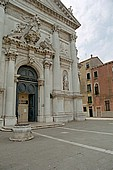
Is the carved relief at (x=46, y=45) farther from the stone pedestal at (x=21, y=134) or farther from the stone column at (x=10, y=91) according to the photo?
the stone pedestal at (x=21, y=134)

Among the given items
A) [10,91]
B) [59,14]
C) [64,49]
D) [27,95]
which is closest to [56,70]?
[64,49]

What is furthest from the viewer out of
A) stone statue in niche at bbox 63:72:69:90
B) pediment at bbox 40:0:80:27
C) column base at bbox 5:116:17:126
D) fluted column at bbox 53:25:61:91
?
pediment at bbox 40:0:80:27

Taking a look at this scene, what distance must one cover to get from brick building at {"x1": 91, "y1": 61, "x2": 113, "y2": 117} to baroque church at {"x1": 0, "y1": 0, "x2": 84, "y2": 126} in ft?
39.5

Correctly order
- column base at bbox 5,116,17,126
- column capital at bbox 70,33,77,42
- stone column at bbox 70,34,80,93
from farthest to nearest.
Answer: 1. column capital at bbox 70,33,77,42
2. stone column at bbox 70,34,80,93
3. column base at bbox 5,116,17,126

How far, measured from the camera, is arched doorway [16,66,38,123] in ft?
43.2

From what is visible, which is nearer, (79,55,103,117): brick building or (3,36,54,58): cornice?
(3,36,54,58): cornice

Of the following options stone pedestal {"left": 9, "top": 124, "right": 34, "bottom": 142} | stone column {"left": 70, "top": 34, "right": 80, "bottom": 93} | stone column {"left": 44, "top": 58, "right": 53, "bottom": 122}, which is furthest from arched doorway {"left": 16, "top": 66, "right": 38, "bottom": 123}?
stone pedestal {"left": 9, "top": 124, "right": 34, "bottom": 142}

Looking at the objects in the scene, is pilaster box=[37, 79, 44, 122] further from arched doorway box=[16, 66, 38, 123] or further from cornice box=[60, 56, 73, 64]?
cornice box=[60, 56, 73, 64]

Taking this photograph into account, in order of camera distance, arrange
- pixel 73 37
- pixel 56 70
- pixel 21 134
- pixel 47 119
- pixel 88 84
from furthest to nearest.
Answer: pixel 88 84 → pixel 73 37 → pixel 56 70 → pixel 47 119 → pixel 21 134

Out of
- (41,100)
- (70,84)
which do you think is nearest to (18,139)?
(41,100)

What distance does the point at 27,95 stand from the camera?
1418 cm

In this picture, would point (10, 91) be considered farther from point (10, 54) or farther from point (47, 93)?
point (47, 93)

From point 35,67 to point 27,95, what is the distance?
2962 mm

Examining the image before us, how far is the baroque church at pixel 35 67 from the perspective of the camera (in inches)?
462
